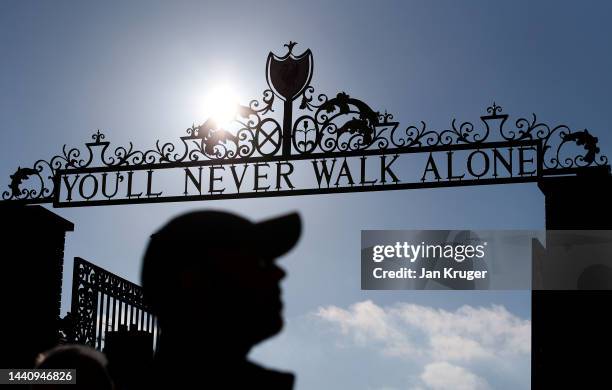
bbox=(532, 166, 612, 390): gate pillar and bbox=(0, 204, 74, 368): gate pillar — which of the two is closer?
bbox=(532, 166, 612, 390): gate pillar

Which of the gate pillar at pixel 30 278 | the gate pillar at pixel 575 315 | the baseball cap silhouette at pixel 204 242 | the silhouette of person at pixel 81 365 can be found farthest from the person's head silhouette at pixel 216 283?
the gate pillar at pixel 30 278

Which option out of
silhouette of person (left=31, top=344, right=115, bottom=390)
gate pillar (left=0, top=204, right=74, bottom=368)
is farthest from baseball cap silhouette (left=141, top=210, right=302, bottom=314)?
gate pillar (left=0, top=204, right=74, bottom=368)

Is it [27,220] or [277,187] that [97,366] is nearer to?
[277,187]

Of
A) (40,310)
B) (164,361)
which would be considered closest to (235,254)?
(164,361)

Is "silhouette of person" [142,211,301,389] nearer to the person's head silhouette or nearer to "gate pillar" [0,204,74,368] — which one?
the person's head silhouette

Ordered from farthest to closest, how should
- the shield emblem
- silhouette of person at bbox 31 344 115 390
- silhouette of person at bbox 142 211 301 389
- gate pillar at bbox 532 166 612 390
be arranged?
1. the shield emblem
2. gate pillar at bbox 532 166 612 390
3. silhouette of person at bbox 31 344 115 390
4. silhouette of person at bbox 142 211 301 389

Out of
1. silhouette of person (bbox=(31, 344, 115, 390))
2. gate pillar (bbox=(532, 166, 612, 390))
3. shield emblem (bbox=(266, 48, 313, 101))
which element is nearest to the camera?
silhouette of person (bbox=(31, 344, 115, 390))

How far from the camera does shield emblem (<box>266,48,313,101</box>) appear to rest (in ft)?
27.4

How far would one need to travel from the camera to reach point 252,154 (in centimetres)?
832

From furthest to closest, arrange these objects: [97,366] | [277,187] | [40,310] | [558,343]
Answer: [40,310] → [277,187] → [558,343] → [97,366]

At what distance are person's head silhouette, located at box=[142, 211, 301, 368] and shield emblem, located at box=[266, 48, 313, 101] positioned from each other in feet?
22.5

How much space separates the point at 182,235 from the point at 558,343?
19.6 feet

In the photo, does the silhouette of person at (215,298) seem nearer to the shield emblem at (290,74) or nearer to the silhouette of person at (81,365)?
the silhouette of person at (81,365)

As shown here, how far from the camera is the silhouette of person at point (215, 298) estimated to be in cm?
149
